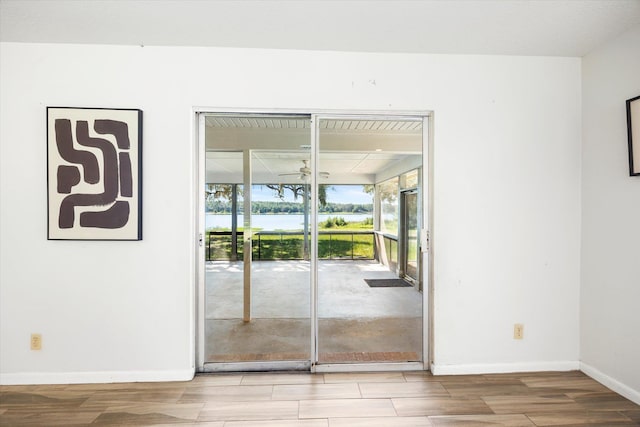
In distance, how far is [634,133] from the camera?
88.4 inches

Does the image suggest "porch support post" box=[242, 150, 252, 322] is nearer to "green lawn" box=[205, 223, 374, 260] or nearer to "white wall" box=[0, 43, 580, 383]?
"green lawn" box=[205, 223, 374, 260]

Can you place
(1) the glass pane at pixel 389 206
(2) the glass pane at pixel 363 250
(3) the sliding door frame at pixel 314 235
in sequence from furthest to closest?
(1) the glass pane at pixel 389 206
(2) the glass pane at pixel 363 250
(3) the sliding door frame at pixel 314 235

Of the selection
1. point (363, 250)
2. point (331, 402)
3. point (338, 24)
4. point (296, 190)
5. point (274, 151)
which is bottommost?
point (331, 402)

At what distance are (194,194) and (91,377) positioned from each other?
1.48 meters

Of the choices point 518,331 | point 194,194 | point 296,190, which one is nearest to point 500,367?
point 518,331

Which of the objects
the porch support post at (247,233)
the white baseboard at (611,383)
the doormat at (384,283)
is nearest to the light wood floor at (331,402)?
the white baseboard at (611,383)

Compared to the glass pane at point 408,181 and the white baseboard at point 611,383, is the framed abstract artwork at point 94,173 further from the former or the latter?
the white baseboard at point 611,383

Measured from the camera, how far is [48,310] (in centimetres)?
250

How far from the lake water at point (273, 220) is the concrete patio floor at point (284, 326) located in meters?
Result: 0.31

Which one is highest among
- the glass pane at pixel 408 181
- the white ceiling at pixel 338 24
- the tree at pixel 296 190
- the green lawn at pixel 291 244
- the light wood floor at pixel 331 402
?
the white ceiling at pixel 338 24

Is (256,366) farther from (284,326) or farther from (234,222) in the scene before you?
(234,222)

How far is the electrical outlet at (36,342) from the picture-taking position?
8.18 ft

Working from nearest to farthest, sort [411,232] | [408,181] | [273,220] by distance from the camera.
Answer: [273,220], [408,181], [411,232]

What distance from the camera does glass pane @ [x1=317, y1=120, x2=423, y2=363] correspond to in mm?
3010
